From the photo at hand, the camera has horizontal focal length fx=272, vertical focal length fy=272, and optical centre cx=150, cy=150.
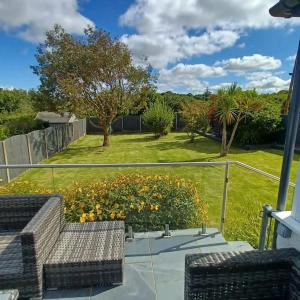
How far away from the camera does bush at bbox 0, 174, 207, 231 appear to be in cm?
295

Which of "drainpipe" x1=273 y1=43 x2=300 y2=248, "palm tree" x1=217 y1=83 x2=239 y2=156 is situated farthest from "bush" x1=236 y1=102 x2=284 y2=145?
"drainpipe" x1=273 y1=43 x2=300 y2=248

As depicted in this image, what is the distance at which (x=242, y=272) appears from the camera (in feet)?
4.82

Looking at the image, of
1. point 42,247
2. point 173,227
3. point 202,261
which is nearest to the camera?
point 202,261

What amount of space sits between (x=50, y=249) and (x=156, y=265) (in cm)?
92

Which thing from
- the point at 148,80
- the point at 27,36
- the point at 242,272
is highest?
the point at 27,36

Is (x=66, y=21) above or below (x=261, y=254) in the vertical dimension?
above

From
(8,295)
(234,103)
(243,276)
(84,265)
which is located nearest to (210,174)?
(84,265)

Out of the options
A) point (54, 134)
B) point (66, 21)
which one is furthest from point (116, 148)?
point (66, 21)

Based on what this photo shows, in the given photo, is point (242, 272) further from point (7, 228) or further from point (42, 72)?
point (42, 72)

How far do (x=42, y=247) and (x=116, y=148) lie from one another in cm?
1200

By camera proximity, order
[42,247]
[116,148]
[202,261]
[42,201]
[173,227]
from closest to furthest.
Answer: [202,261]
[42,247]
[42,201]
[173,227]
[116,148]

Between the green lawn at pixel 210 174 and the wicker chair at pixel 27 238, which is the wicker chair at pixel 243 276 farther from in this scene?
the green lawn at pixel 210 174

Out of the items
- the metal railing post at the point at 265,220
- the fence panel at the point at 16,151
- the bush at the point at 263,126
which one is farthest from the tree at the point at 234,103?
the metal railing post at the point at 265,220

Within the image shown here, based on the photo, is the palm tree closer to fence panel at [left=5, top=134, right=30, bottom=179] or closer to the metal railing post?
fence panel at [left=5, top=134, right=30, bottom=179]
